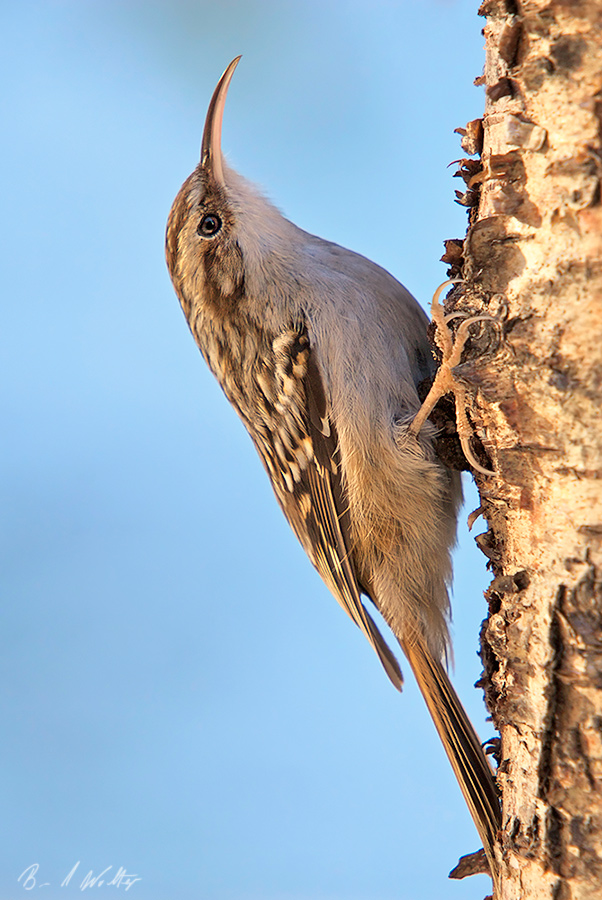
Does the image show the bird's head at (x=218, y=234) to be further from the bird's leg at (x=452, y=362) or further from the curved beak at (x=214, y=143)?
the bird's leg at (x=452, y=362)

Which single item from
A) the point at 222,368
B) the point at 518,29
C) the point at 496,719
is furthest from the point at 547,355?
the point at 222,368

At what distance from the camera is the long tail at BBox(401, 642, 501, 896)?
1419 mm

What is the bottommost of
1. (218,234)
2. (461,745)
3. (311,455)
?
(461,745)

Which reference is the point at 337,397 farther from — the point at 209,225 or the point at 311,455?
the point at 209,225

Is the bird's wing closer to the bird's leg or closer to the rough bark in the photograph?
the bird's leg

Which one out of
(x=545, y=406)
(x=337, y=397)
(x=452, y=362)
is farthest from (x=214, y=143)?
(x=545, y=406)

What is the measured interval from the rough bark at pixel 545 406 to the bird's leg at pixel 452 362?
2.6 inches

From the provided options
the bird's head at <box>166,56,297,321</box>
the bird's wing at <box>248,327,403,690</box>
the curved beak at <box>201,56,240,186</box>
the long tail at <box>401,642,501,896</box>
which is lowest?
the long tail at <box>401,642,501,896</box>

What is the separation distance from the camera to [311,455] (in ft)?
6.37

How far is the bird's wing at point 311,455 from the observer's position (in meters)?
1.87

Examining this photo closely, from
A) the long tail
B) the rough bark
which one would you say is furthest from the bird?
the rough bark

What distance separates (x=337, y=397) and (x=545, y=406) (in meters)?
0.78

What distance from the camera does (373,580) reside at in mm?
1932

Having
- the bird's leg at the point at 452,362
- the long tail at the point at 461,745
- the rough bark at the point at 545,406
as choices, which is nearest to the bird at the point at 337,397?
the long tail at the point at 461,745
